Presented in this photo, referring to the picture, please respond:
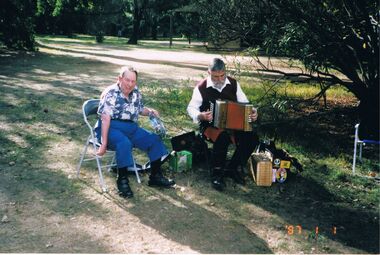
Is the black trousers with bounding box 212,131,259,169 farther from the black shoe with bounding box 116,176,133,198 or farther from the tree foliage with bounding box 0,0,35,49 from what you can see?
the tree foliage with bounding box 0,0,35,49

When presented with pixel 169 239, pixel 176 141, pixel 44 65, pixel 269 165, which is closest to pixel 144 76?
pixel 44 65

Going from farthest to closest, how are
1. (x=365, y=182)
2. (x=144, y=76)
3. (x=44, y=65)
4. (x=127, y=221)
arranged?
1. (x=44, y=65)
2. (x=144, y=76)
3. (x=365, y=182)
4. (x=127, y=221)

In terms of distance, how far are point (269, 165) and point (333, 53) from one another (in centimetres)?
359

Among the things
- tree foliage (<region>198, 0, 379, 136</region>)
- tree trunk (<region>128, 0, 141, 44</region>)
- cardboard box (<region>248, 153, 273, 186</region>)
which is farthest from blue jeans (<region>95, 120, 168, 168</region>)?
tree trunk (<region>128, 0, 141, 44</region>)

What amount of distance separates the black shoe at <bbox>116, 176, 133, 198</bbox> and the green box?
3.37ft

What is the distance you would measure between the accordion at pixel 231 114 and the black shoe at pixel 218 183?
73 centimetres

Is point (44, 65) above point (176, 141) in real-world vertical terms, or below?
above

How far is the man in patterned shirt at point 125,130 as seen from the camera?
5.05m

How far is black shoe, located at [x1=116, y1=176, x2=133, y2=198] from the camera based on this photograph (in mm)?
5152

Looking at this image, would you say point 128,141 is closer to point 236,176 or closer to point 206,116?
point 206,116

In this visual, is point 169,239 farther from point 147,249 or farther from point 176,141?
point 176,141

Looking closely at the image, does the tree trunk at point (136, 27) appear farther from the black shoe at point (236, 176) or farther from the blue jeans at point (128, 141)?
the blue jeans at point (128, 141)

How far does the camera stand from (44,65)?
1725cm

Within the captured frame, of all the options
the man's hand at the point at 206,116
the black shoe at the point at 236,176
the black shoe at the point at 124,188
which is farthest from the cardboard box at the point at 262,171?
the black shoe at the point at 124,188
